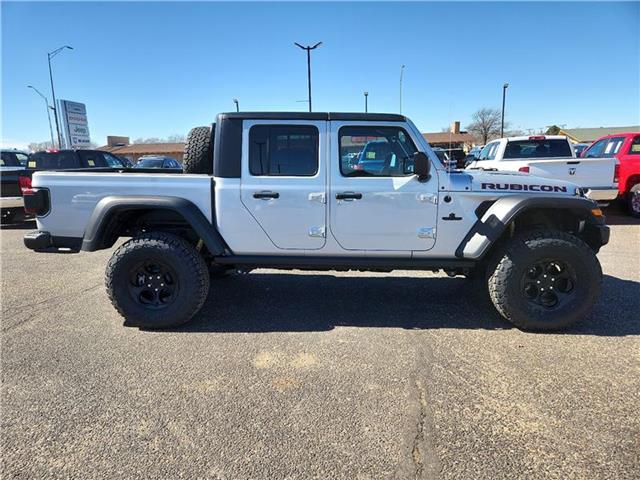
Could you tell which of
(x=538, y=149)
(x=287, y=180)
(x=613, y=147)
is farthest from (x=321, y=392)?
(x=613, y=147)

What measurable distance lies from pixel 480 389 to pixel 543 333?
1.30m

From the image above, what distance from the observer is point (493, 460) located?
2.18 metres

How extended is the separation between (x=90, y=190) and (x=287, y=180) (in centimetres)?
187

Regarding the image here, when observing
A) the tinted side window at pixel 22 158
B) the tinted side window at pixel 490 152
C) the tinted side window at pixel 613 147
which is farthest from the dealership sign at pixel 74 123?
the tinted side window at pixel 613 147

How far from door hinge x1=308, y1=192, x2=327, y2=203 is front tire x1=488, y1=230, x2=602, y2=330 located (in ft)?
5.57

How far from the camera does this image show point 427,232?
3844mm

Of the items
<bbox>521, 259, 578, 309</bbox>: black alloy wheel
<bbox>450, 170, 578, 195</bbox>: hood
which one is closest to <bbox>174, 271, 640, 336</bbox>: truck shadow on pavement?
<bbox>521, 259, 578, 309</bbox>: black alloy wheel

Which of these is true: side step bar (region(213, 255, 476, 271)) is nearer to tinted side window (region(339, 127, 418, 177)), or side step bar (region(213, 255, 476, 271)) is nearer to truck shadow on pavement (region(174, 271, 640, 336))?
truck shadow on pavement (region(174, 271, 640, 336))

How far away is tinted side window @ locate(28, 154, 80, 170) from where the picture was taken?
10.1m

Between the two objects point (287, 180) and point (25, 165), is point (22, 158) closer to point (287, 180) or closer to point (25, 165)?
point (25, 165)

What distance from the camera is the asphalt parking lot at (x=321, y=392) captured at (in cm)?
219

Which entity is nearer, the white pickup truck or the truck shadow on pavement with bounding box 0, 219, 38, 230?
the white pickup truck

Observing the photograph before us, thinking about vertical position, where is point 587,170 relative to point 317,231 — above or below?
above

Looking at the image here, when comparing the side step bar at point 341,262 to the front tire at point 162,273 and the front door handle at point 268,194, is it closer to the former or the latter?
the front tire at point 162,273
